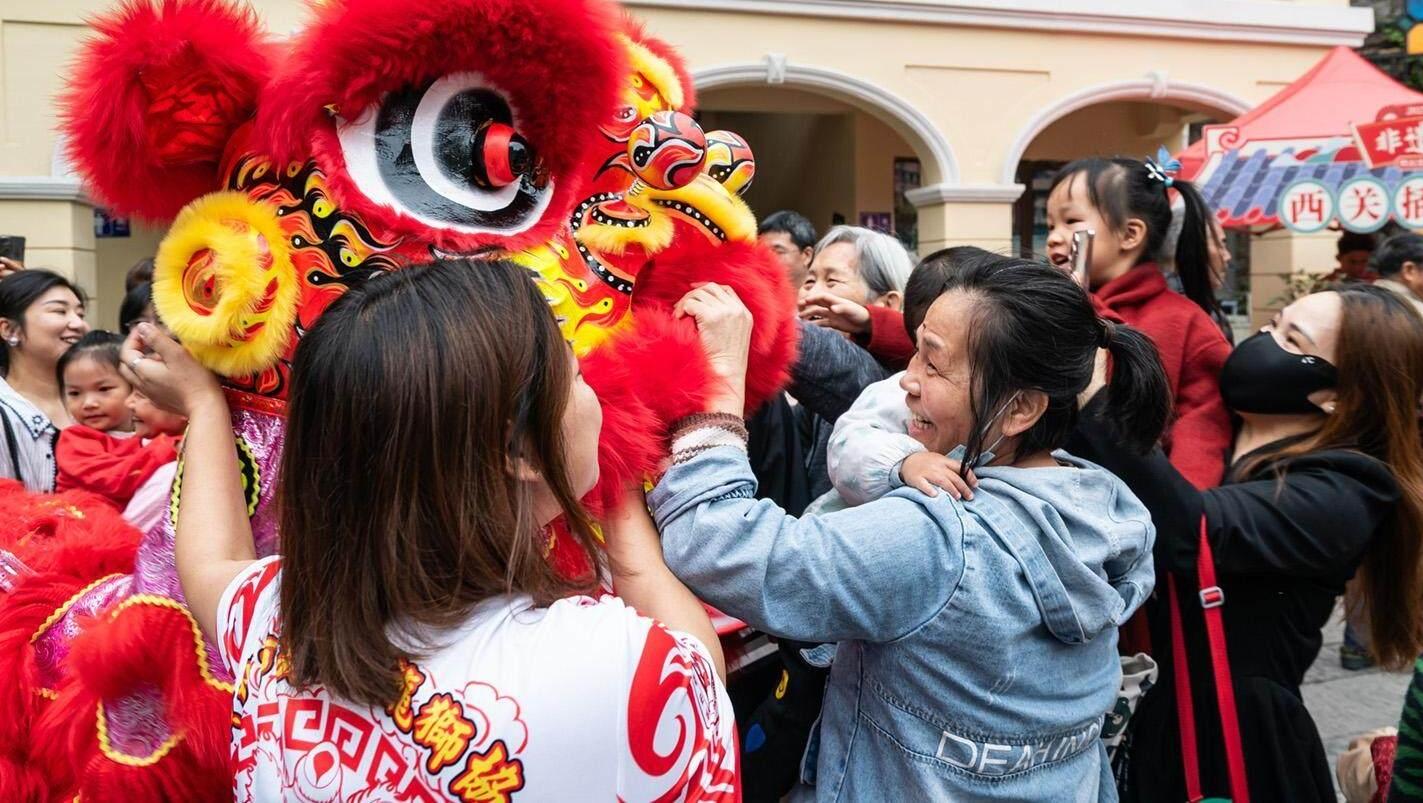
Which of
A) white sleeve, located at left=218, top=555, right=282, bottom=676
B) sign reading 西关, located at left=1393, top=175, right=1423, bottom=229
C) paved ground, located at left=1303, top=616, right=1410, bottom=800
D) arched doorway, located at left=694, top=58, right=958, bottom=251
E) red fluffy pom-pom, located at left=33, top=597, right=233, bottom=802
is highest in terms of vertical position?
arched doorway, located at left=694, top=58, right=958, bottom=251

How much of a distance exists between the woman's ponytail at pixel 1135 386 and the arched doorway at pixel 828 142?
21.5ft

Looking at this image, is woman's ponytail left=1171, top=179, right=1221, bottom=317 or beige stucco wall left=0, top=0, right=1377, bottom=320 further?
beige stucco wall left=0, top=0, right=1377, bottom=320

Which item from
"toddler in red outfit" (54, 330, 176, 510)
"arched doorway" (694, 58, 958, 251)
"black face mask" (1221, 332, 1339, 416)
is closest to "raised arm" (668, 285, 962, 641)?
"black face mask" (1221, 332, 1339, 416)

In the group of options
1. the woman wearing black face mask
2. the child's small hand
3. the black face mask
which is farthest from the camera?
the black face mask

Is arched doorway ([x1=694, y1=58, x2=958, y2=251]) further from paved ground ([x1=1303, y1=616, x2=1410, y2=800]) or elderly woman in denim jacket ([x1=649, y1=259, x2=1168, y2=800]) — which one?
elderly woman in denim jacket ([x1=649, y1=259, x2=1168, y2=800])

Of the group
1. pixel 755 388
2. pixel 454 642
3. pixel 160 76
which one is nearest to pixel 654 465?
pixel 755 388

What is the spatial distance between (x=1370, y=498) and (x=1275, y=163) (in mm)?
5974

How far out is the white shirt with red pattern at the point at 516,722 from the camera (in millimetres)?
910

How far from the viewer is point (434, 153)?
1304 mm

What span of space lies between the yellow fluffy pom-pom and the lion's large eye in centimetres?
14

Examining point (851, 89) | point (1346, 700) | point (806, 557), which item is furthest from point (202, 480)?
point (851, 89)

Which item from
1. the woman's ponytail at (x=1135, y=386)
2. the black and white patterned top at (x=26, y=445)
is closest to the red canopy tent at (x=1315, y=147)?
the woman's ponytail at (x=1135, y=386)

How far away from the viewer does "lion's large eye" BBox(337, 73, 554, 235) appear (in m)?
1.29

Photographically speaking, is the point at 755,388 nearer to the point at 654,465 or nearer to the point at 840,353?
the point at 654,465
